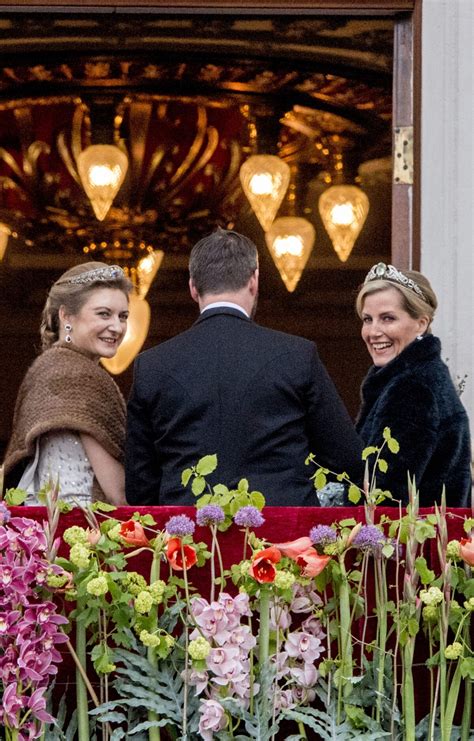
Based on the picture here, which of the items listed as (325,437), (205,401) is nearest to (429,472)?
(325,437)

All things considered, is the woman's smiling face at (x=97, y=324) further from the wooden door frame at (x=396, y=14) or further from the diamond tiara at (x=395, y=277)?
the wooden door frame at (x=396, y=14)

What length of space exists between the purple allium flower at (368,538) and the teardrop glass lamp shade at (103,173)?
4853 millimetres

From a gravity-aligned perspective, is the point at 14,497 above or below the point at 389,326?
below

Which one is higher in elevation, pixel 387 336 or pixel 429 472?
pixel 387 336

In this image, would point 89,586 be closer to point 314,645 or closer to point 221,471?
point 314,645

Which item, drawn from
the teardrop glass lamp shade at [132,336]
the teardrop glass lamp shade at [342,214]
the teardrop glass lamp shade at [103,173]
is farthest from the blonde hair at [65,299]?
the teardrop glass lamp shade at [132,336]

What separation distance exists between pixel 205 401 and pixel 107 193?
4.36 m

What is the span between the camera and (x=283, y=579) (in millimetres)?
2809

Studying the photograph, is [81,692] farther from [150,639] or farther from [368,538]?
[368,538]

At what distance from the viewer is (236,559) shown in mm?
3070

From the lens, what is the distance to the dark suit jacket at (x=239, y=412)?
11.3ft

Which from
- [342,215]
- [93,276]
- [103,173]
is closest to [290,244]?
[342,215]

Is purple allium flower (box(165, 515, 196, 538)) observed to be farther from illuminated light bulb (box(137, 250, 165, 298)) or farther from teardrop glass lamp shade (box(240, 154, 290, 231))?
illuminated light bulb (box(137, 250, 165, 298))

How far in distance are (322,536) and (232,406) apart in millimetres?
623
